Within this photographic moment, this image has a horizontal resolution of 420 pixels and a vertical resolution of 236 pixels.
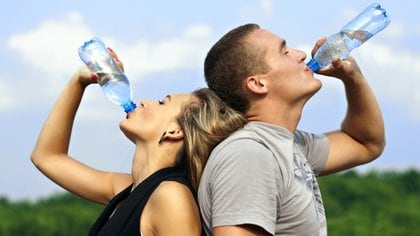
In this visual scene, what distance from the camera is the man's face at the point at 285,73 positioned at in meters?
3.72

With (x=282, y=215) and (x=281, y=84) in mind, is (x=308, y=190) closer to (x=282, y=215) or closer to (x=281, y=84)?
(x=282, y=215)

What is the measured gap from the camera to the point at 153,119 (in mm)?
3807

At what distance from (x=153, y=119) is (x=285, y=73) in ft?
1.90

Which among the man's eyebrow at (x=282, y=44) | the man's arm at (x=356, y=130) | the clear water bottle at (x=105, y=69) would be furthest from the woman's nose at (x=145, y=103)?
the man's arm at (x=356, y=130)

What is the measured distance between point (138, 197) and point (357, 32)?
1.44 m

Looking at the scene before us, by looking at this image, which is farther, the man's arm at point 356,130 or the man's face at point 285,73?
the man's arm at point 356,130

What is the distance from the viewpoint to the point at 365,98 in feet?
14.3

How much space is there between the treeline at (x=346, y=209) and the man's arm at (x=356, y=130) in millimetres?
7324

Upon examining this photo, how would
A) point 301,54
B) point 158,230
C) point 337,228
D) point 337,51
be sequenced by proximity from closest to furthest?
1. point 158,230
2. point 301,54
3. point 337,51
4. point 337,228

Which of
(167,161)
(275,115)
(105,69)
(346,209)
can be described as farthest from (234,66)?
(346,209)

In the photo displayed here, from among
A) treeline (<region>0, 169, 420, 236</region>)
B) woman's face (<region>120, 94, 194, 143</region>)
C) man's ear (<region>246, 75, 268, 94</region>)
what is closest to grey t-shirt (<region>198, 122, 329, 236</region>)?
man's ear (<region>246, 75, 268, 94</region>)

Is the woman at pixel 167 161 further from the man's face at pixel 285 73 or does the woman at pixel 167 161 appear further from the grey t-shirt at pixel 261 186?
the man's face at pixel 285 73

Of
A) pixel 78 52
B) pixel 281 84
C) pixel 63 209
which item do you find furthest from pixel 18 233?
pixel 281 84

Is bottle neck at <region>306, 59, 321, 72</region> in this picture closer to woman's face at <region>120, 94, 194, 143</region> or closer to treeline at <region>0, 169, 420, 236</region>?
woman's face at <region>120, 94, 194, 143</region>
